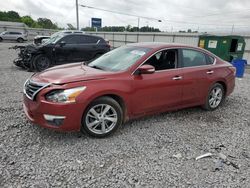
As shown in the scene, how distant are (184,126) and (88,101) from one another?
196 cm

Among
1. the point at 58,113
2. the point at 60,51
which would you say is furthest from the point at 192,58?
the point at 60,51

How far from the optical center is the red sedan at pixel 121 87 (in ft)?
10.6

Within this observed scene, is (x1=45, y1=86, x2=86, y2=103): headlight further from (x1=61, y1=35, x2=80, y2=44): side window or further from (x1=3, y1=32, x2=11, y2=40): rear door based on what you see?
(x1=3, y1=32, x2=11, y2=40): rear door

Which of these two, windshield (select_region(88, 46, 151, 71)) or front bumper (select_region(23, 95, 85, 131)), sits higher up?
windshield (select_region(88, 46, 151, 71))

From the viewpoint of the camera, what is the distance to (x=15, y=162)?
2.89 m

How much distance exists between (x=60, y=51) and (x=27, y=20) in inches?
3183

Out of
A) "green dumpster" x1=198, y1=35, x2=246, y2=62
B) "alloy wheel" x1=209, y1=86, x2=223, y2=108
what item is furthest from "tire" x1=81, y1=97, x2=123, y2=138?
"green dumpster" x1=198, y1=35, x2=246, y2=62

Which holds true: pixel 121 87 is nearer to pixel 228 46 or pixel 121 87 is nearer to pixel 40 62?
pixel 40 62

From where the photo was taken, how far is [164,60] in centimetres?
426

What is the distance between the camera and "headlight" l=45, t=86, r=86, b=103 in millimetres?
3166

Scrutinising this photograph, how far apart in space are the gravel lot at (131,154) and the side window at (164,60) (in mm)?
1053

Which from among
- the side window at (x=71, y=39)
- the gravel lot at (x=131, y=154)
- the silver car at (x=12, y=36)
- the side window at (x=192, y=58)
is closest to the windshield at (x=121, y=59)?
the side window at (x=192, y=58)

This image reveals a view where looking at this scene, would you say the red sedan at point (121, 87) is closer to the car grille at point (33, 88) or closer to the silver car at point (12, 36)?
the car grille at point (33, 88)

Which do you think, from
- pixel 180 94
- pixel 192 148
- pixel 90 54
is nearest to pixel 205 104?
pixel 180 94
